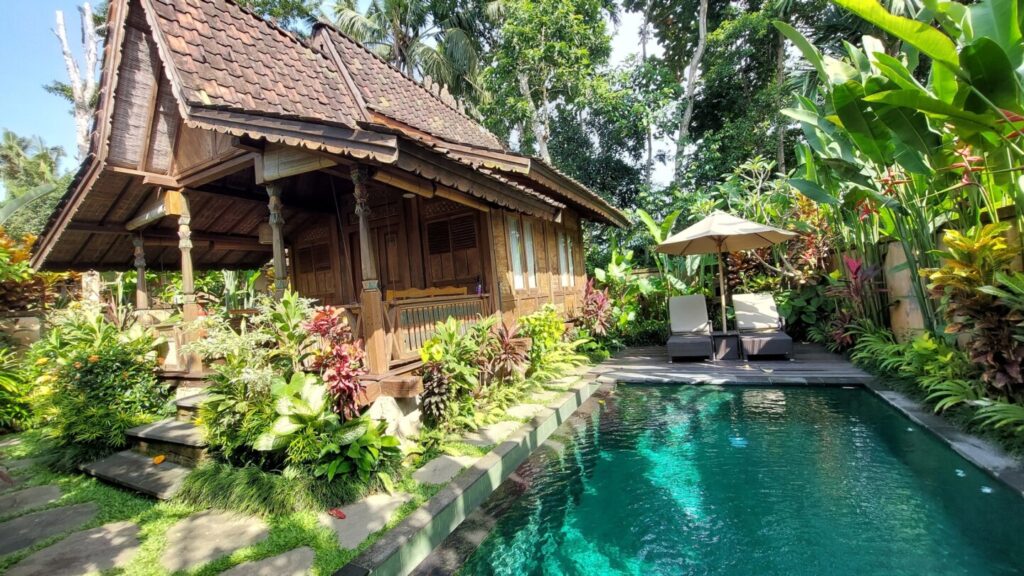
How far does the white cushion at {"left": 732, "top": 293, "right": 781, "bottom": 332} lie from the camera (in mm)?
8484

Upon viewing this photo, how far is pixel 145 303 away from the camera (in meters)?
7.14

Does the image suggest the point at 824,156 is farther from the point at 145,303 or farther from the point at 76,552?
the point at 145,303

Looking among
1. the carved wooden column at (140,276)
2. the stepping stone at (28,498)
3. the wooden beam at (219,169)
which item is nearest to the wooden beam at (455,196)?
the wooden beam at (219,169)

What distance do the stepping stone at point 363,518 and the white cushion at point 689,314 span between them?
7.22m

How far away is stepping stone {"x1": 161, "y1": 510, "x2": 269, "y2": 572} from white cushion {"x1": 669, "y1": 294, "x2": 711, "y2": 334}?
806 centimetres

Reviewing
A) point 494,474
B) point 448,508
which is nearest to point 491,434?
point 494,474

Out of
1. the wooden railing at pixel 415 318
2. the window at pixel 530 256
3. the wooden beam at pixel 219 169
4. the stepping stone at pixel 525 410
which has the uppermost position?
the wooden beam at pixel 219 169

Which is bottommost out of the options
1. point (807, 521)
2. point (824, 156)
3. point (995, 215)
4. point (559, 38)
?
point (807, 521)

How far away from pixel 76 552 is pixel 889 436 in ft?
23.2

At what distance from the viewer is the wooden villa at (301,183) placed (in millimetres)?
4477

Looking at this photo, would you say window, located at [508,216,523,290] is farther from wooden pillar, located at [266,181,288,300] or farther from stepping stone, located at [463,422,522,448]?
A: wooden pillar, located at [266,181,288,300]

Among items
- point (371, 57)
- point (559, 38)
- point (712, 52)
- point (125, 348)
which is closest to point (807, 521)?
point (125, 348)

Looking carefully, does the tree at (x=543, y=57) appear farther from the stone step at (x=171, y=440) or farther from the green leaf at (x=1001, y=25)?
the stone step at (x=171, y=440)

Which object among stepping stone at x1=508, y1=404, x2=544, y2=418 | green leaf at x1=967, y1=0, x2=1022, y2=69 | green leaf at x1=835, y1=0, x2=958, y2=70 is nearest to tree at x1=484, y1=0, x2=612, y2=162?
stepping stone at x1=508, y1=404, x2=544, y2=418
